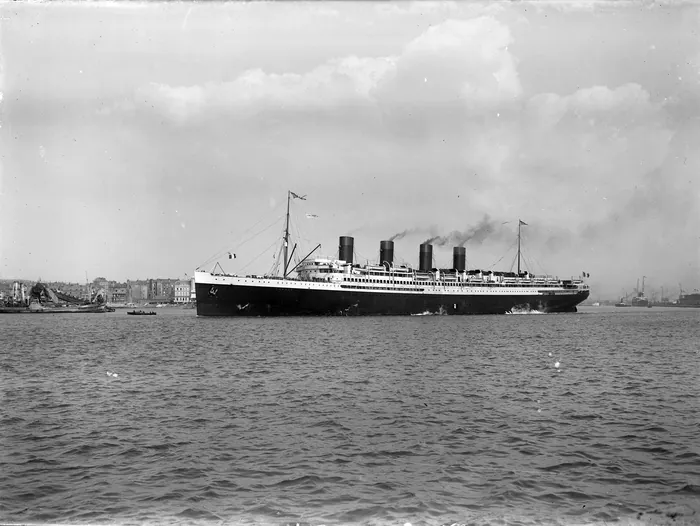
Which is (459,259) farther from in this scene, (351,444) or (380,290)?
(351,444)

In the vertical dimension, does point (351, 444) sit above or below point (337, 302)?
below

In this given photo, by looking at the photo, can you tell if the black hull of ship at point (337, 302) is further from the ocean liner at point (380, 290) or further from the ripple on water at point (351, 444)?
the ripple on water at point (351, 444)

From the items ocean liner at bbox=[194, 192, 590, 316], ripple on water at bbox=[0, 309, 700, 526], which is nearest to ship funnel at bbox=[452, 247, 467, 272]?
ocean liner at bbox=[194, 192, 590, 316]

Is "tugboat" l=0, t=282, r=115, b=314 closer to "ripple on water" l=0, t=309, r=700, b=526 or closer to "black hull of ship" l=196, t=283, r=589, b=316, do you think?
"black hull of ship" l=196, t=283, r=589, b=316

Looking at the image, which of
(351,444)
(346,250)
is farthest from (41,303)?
(351,444)

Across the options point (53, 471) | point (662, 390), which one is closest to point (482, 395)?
point (662, 390)

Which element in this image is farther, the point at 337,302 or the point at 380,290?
the point at 380,290

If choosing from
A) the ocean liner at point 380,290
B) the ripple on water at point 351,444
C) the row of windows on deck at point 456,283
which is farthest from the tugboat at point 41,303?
the ripple on water at point 351,444

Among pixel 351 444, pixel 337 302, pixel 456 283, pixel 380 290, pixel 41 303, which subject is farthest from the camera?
pixel 41 303
